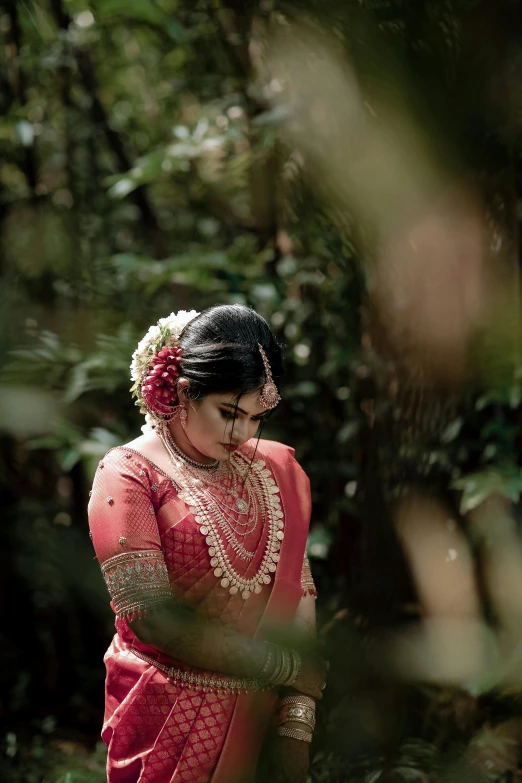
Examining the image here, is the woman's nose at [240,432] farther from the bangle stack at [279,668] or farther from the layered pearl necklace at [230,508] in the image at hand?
the bangle stack at [279,668]

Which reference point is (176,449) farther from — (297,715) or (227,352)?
(297,715)

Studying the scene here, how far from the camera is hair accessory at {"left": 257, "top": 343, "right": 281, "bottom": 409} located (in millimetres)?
1222

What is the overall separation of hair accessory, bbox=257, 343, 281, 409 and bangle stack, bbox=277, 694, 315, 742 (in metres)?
0.44

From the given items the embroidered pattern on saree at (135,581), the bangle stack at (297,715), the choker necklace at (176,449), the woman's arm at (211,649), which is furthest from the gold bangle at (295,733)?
the choker necklace at (176,449)

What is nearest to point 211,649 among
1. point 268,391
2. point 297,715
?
point 297,715

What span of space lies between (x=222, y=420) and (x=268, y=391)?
0.26 feet

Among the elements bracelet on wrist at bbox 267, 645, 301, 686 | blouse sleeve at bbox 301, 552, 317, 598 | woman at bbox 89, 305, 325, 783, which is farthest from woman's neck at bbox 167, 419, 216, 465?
bracelet on wrist at bbox 267, 645, 301, 686

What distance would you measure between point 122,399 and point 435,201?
7.44 ft

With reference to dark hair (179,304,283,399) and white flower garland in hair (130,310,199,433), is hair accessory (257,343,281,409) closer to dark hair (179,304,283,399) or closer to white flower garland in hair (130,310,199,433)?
dark hair (179,304,283,399)

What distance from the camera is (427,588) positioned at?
62 centimetres

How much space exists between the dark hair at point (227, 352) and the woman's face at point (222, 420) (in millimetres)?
13

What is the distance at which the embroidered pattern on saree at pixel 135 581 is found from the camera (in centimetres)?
114

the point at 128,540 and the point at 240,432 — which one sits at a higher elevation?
the point at 240,432

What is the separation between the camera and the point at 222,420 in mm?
1221
